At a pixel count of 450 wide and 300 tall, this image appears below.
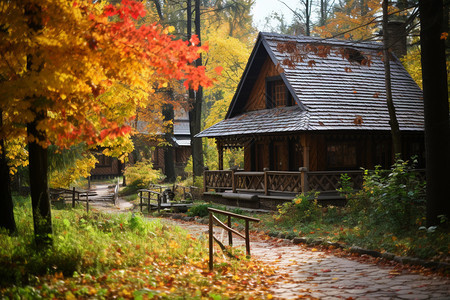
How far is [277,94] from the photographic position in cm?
2331

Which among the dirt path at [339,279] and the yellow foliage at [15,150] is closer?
the dirt path at [339,279]

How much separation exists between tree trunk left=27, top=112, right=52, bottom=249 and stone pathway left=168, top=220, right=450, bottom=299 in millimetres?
4225

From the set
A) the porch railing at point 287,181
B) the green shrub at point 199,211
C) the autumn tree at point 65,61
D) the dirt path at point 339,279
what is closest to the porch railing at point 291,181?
the porch railing at point 287,181

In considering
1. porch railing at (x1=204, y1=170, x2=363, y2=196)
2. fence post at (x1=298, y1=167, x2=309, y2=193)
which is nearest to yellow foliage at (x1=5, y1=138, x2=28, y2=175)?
porch railing at (x1=204, y1=170, x2=363, y2=196)

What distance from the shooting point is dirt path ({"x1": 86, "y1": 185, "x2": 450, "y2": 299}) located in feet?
25.1

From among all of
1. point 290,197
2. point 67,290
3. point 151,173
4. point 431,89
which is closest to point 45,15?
point 67,290

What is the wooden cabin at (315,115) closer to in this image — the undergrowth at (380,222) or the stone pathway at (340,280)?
the undergrowth at (380,222)

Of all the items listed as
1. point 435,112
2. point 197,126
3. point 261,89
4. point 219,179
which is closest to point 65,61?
point 435,112

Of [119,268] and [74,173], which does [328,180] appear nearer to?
[74,173]

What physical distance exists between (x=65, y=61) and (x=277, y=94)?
54.0 ft

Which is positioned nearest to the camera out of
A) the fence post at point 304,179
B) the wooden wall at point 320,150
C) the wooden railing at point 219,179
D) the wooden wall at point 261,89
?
the fence post at point 304,179

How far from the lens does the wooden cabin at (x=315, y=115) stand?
1959cm

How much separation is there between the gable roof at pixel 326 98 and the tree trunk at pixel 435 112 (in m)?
7.12

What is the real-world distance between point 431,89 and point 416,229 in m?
3.19
